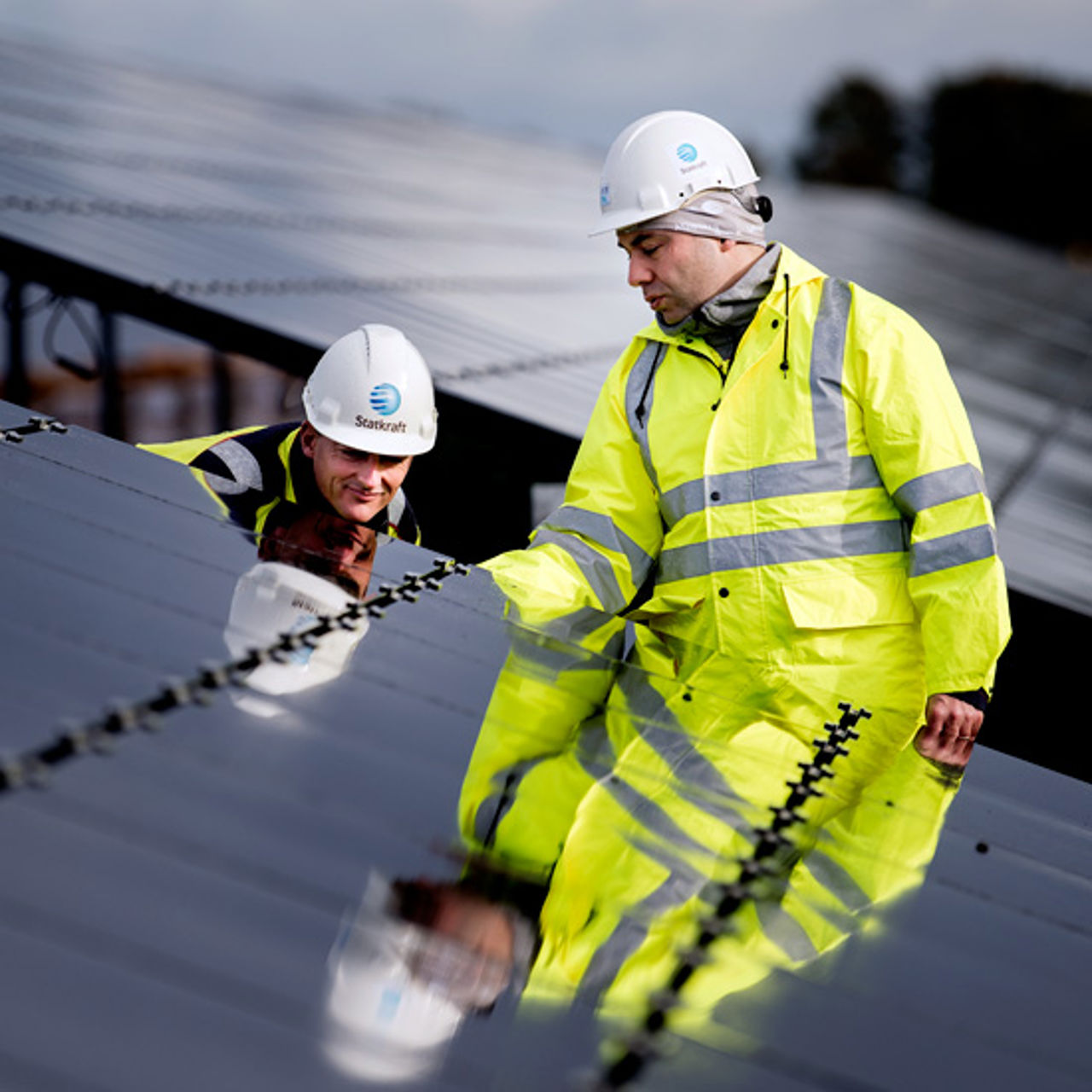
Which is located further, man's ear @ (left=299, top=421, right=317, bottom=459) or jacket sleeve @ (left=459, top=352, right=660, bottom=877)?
man's ear @ (left=299, top=421, right=317, bottom=459)

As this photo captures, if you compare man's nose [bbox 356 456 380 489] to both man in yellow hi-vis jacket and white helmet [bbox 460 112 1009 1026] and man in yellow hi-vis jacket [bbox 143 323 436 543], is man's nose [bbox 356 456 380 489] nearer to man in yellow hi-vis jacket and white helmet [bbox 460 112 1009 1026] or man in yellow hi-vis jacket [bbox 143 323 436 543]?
man in yellow hi-vis jacket [bbox 143 323 436 543]

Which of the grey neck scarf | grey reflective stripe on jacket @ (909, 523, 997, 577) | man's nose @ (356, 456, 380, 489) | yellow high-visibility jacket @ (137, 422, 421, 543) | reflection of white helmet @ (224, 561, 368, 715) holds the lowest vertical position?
yellow high-visibility jacket @ (137, 422, 421, 543)

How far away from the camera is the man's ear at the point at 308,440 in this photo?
5508 millimetres

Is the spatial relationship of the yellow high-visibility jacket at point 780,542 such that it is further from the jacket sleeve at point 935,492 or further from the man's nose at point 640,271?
the man's nose at point 640,271

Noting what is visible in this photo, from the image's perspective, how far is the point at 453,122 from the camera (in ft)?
114

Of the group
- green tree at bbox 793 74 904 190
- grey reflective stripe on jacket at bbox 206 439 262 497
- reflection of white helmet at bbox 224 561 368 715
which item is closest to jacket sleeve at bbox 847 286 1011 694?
reflection of white helmet at bbox 224 561 368 715

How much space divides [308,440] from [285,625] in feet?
6.70

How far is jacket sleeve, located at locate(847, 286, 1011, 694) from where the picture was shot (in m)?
4.33

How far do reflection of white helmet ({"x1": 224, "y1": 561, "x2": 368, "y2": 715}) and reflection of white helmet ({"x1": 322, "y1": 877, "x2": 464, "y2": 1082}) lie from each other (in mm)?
789

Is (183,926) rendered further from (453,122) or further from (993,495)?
(453,122)

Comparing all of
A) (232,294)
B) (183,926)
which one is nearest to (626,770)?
(183,926)

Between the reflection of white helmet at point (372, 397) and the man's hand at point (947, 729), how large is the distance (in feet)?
6.71

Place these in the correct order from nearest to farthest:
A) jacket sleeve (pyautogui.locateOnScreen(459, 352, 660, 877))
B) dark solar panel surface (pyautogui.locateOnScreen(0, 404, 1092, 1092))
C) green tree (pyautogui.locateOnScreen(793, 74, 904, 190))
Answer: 1. dark solar panel surface (pyautogui.locateOnScreen(0, 404, 1092, 1092))
2. jacket sleeve (pyautogui.locateOnScreen(459, 352, 660, 877))
3. green tree (pyautogui.locateOnScreen(793, 74, 904, 190))

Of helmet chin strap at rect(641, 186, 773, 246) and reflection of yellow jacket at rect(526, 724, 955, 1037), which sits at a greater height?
helmet chin strap at rect(641, 186, 773, 246)
